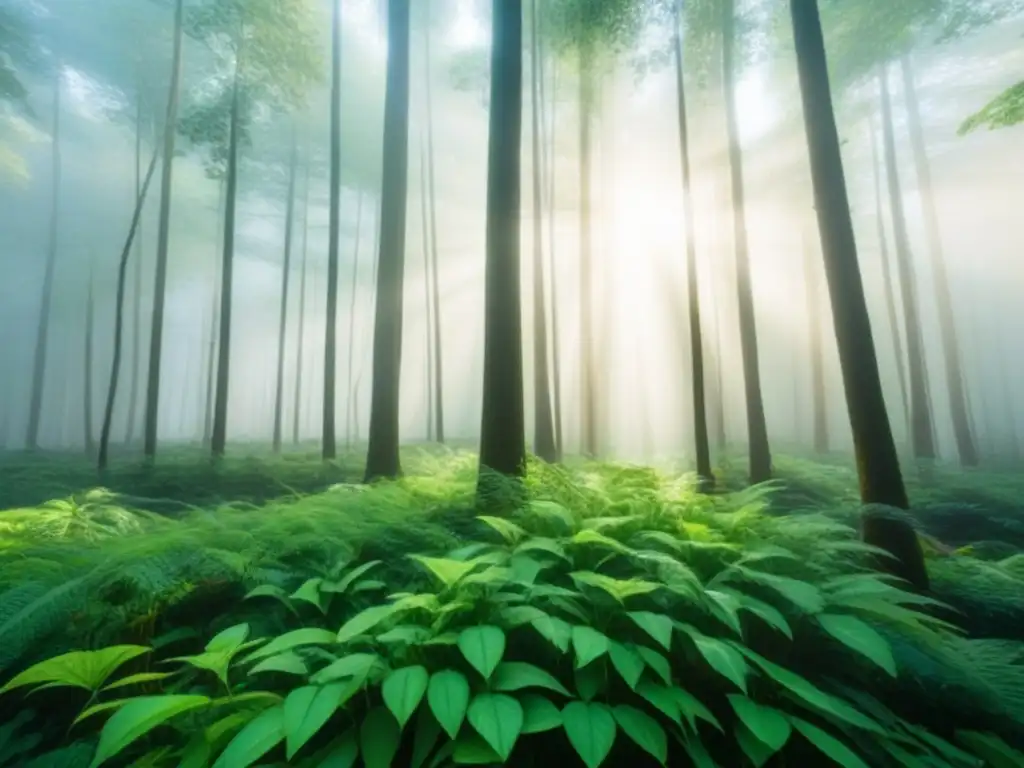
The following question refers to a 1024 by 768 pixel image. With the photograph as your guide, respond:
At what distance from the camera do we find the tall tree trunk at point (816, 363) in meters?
18.2

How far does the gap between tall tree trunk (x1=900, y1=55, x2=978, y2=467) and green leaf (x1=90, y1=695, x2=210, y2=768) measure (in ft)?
67.5

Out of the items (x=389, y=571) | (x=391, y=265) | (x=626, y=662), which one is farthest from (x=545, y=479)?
(x=391, y=265)

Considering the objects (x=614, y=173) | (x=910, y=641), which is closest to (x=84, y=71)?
(x=614, y=173)

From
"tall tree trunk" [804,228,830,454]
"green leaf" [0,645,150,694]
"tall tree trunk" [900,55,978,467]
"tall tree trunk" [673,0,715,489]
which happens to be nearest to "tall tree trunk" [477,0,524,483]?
"tall tree trunk" [673,0,715,489]

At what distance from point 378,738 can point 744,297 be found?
37.7ft

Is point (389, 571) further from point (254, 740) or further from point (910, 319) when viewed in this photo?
point (910, 319)

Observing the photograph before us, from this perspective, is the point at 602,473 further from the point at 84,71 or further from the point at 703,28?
the point at 84,71

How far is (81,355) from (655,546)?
58553 millimetres

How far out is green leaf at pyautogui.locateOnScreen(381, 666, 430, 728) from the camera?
65.0 inches

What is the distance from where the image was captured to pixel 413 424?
Answer: 6212cm

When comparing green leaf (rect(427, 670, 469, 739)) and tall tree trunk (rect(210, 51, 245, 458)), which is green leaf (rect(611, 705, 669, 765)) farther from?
tall tree trunk (rect(210, 51, 245, 458))

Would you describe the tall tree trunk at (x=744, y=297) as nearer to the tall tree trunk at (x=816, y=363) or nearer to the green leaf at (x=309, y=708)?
the tall tree trunk at (x=816, y=363)

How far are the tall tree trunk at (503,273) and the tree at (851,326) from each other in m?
3.18

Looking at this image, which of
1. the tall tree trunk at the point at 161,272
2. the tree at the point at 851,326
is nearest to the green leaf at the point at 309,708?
the tree at the point at 851,326
